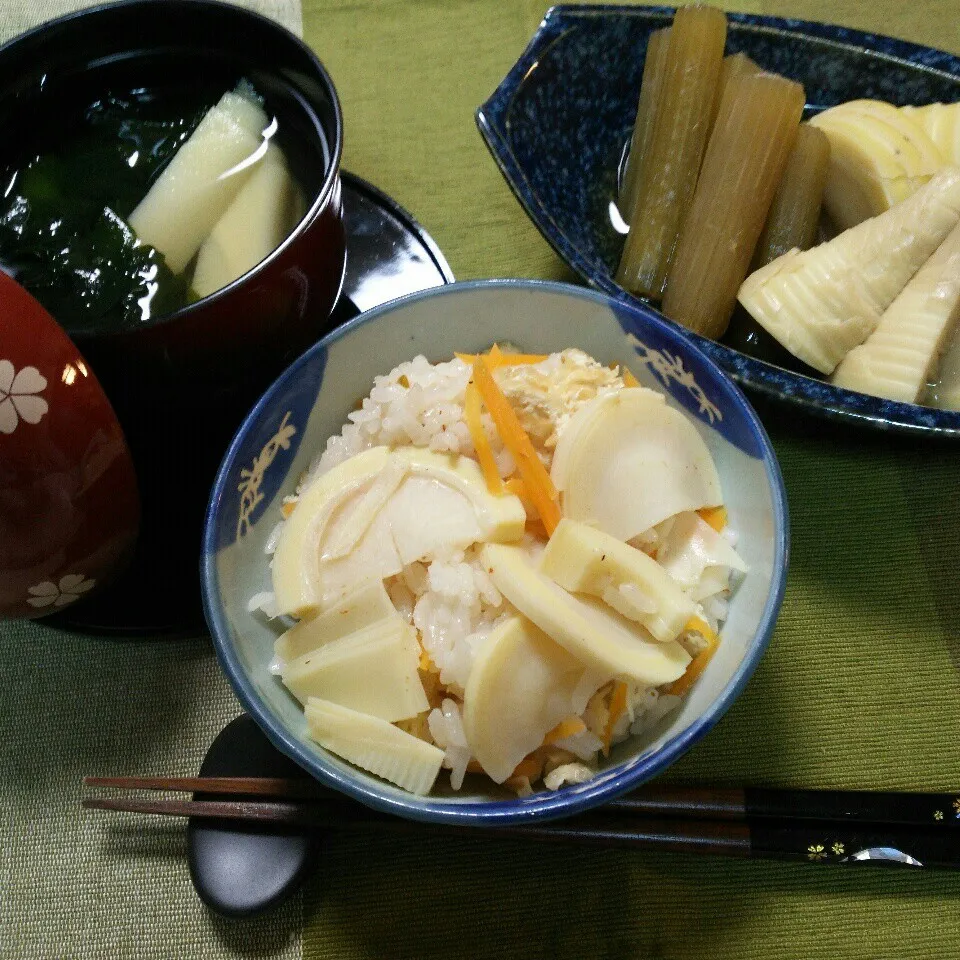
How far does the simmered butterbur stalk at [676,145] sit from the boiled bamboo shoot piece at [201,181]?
2.36 feet

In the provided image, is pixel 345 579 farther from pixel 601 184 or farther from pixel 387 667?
pixel 601 184

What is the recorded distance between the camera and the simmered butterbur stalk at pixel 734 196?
1.48m

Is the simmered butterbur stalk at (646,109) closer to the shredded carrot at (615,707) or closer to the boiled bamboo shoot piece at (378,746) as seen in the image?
the shredded carrot at (615,707)

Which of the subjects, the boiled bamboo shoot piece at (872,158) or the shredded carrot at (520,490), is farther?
the boiled bamboo shoot piece at (872,158)

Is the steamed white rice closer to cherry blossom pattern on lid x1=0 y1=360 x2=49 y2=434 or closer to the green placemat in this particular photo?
the green placemat

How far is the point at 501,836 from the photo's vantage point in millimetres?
1098

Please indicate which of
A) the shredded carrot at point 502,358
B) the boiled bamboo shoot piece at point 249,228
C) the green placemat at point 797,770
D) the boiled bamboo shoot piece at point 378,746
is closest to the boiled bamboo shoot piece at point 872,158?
the green placemat at point 797,770

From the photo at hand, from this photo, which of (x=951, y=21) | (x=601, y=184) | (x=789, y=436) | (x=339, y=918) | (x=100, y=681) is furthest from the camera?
(x=951, y=21)

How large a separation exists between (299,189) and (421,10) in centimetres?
96

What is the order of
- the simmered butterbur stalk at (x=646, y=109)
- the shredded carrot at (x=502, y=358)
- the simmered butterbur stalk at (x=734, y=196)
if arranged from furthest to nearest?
the simmered butterbur stalk at (x=646, y=109)
the simmered butterbur stalk at (x=734, y=196)
the shredded carrot at (x=502, y=358)

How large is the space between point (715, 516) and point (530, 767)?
1.43 ft

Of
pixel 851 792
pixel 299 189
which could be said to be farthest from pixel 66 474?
pixel 851 792

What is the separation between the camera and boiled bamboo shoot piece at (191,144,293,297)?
1.26 m

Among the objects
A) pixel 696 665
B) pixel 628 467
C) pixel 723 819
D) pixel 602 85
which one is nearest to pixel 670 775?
pixel 723 819
